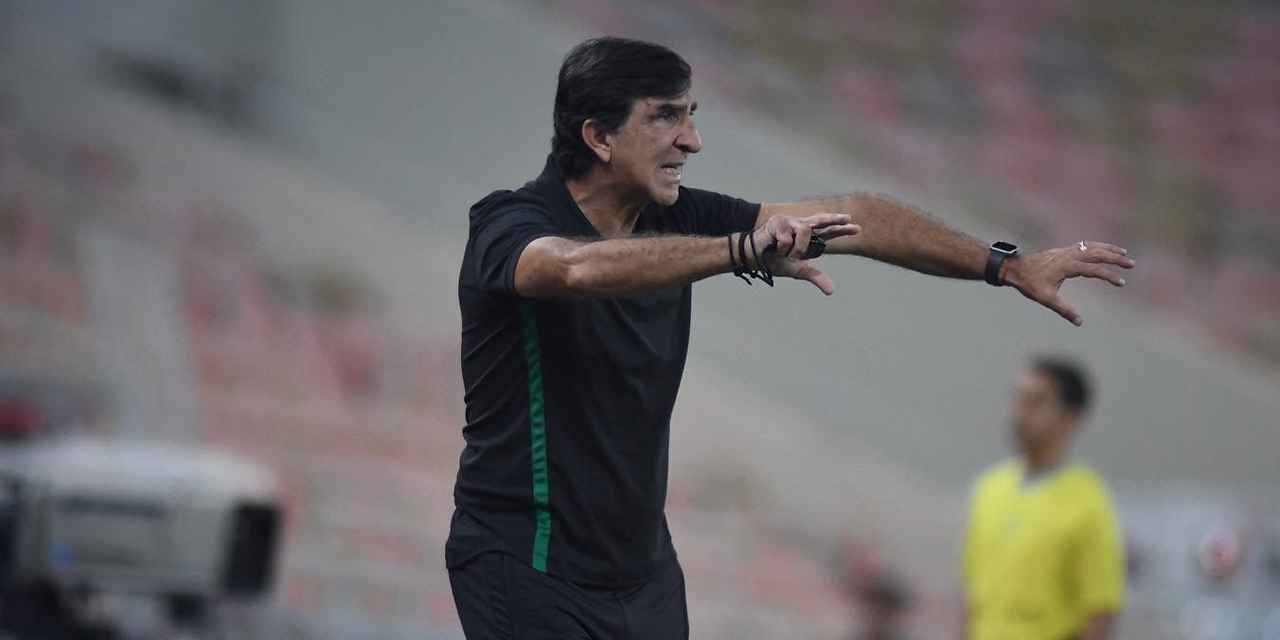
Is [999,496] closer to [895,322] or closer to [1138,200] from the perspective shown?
[895,322]

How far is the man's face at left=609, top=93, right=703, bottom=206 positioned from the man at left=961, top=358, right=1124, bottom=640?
2.48 meters

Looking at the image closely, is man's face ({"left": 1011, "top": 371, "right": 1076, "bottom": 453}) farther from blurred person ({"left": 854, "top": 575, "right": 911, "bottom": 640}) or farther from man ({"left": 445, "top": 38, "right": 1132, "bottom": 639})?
man ({"left": 445, "top": 38, "right": 1132, "bottom": 639})

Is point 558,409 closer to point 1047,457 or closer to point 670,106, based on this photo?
point 670,106

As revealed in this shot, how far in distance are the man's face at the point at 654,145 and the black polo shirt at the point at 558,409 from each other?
0.41 feet

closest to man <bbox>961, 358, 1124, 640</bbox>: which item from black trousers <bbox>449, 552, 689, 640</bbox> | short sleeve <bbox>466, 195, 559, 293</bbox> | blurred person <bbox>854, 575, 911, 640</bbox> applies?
blurred person <bbox>854, 575, 911, 640</bbox>

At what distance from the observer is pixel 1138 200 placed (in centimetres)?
1381

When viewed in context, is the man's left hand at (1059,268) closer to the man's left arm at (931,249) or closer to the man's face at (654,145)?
the man's left arm at (931,249)

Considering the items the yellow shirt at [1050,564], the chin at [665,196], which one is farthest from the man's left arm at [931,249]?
the yellow shirt at [1050,564]

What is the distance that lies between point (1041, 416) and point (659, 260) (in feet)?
9.44

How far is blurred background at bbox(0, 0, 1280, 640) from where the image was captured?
10.2 meters

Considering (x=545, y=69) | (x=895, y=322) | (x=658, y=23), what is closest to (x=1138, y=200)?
(x=895, y=322)

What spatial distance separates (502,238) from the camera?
3.25m

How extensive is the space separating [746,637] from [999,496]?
450 centimetres

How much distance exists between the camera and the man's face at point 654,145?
11.1 ft
